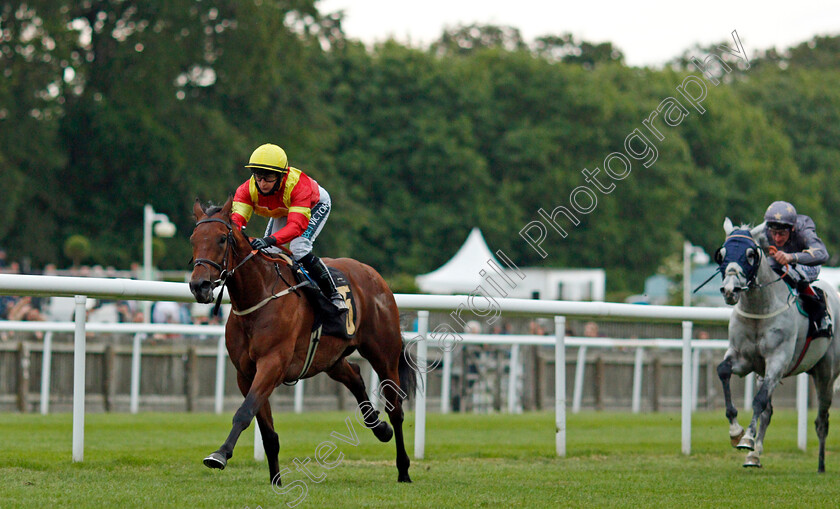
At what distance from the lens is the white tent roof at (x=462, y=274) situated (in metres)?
26.7

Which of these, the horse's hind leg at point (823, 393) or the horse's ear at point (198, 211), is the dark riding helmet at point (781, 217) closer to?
the horse's hind leg at point (823, 393)

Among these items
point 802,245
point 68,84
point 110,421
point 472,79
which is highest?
point 472,79

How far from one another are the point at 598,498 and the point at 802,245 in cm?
345

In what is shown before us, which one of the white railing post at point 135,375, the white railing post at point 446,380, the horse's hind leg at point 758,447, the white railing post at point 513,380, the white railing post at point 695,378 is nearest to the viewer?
the horse's hind leg at point 758,447

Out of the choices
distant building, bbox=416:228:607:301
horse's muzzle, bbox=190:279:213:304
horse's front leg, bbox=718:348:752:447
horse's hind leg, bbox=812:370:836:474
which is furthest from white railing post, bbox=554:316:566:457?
distant building, bbox=416:228:607:301

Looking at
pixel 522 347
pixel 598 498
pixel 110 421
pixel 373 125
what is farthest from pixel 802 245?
pixel 373 125

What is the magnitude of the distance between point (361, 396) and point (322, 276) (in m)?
0.90

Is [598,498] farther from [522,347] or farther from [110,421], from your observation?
[522,347]

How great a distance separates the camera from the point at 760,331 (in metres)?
8.69

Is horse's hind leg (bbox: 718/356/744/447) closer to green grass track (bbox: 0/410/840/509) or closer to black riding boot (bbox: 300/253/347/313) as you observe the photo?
green grass track (bbox: 0/410/840/509)

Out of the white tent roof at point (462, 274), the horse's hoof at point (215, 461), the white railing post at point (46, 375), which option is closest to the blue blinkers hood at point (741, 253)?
the horse's hoof at point (215, 461)

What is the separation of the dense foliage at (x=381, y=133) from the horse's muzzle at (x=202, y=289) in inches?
623

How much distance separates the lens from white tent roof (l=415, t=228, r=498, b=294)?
26734 mm

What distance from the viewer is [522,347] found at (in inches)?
679
